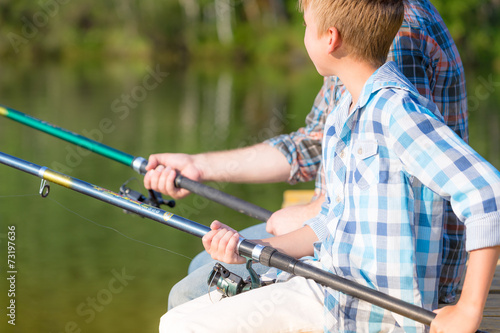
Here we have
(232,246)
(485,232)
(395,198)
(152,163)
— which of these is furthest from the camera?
(152,163)

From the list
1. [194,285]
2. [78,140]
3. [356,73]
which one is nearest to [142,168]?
[78,140]

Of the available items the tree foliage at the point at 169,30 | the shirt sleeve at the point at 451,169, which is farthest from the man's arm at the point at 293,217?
the tree foliage at the point at 169,30

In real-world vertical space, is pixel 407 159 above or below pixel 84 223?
below

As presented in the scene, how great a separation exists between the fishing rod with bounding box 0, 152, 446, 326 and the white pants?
87 mm

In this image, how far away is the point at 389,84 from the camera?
182 centimetres

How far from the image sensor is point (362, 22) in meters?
1.93

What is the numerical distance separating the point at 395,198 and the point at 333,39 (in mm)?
447

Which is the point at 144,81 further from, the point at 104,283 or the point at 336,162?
the point at 336,162

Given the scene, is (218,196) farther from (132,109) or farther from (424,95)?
(132,109)

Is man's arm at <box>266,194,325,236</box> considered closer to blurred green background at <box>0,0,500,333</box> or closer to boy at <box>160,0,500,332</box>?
boy at <box>160,0,500,332</box>

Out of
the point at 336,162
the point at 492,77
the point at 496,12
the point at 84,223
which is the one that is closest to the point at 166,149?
the point at 84,223

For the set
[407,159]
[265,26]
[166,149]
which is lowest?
[407,159]

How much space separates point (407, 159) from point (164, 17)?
3283cm

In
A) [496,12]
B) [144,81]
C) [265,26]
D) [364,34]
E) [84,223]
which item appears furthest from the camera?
[265,26]
